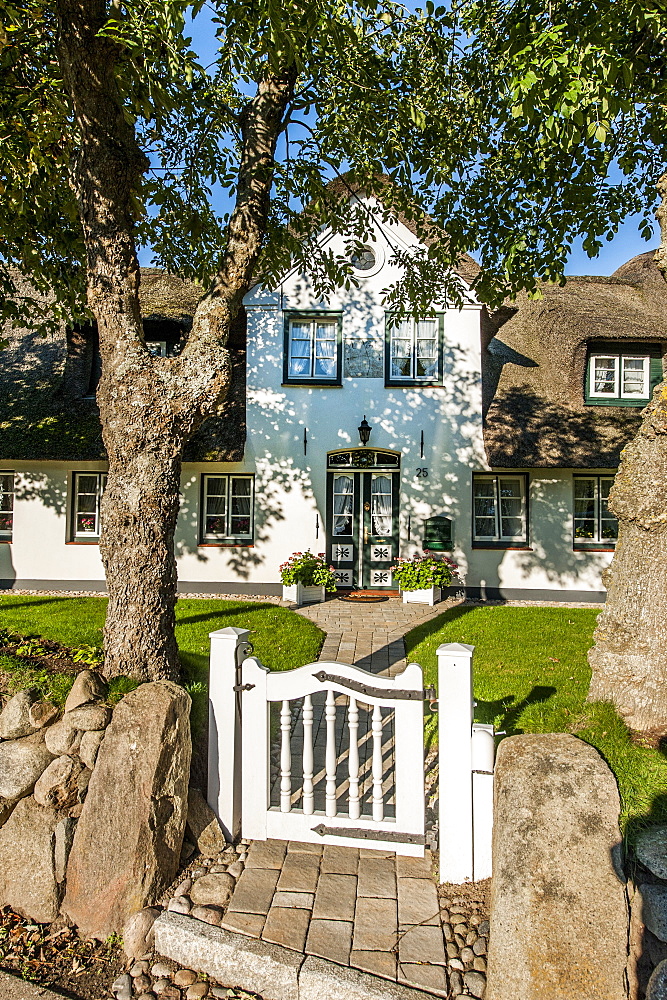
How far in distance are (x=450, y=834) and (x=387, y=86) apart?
7.02 meters

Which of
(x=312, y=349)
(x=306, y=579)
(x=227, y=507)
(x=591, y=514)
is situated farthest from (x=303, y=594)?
(x=591, y=514)

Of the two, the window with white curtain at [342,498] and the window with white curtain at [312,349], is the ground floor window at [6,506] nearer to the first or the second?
the window with white curtain at [312,349]

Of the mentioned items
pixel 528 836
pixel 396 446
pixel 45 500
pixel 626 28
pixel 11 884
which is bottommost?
pixel 11 884

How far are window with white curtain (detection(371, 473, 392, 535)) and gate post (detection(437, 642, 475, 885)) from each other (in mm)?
9758

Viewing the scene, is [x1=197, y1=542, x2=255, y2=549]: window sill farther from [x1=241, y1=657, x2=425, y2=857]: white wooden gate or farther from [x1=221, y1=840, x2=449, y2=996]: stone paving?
[x1=221, y1=840, x2=449, y2=996]: stone paving

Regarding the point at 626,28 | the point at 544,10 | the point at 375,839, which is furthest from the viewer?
the point at 544,10

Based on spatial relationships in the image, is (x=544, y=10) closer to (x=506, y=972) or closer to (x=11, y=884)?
(x=506, y=972)

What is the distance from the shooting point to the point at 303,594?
11.6 metres

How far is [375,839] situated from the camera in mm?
3547

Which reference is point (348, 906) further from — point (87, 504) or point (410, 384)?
point (87, 504)

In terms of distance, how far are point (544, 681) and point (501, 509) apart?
708 centimetres

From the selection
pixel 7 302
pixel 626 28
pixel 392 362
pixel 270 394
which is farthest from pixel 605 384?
pixel 7 302

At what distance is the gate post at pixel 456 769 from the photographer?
3.18m

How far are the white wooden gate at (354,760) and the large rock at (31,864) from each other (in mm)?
936
